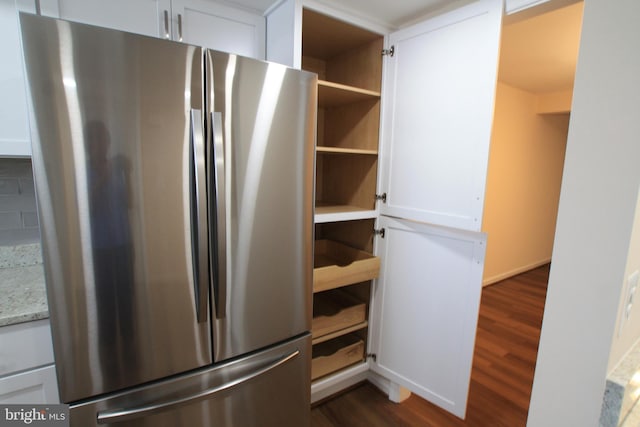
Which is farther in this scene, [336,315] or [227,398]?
[336,315]

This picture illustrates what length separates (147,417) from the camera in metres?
0.99

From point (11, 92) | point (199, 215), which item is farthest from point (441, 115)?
point (11, 92)

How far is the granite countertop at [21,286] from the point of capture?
39.0 inches

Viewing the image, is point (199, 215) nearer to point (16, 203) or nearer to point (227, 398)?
point (227, 398)

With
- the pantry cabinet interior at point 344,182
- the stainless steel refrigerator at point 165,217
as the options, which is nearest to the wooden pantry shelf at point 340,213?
the pantry cabinet interior at point 344,182

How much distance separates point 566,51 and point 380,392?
9.98 feet

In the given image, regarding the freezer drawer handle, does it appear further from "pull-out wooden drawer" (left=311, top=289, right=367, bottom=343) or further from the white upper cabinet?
the white upper cabinet

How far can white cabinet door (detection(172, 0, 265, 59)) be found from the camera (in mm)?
1332

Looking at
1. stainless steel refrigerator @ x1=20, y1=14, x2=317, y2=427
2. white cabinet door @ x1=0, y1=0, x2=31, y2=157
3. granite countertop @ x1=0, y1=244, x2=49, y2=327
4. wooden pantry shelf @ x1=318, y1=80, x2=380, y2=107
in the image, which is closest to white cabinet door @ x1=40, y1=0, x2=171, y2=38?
white cabinet door @ x1=0, y1=0, x2=31, y2=157

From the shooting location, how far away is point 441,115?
152 centimetres

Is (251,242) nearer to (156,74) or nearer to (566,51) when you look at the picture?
(156,74)

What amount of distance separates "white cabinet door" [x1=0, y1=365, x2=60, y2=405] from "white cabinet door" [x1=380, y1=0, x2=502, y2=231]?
1623 mm

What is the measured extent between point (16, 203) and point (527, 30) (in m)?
3.18

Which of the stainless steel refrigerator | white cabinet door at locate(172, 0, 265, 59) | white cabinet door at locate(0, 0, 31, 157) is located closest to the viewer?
the stainless steel refrigerator
